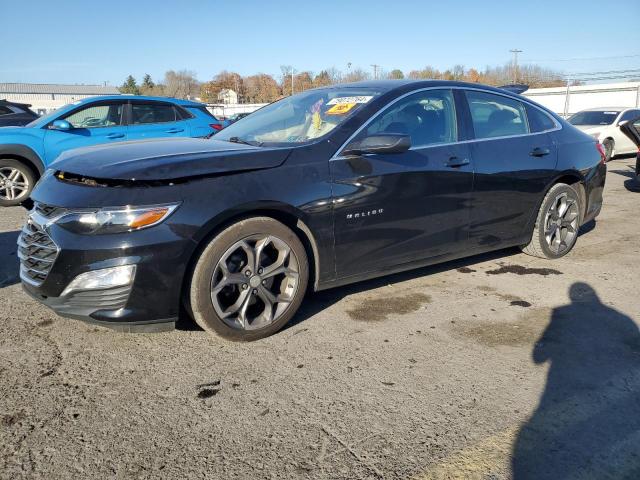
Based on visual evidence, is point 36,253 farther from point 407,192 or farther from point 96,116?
Answer: point 96,116

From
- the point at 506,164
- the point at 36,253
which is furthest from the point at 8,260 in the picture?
the point at 506,164

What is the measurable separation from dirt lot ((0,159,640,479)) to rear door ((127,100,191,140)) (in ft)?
14.5

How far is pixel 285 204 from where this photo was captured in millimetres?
3207

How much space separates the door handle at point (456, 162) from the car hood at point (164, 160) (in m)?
1.33

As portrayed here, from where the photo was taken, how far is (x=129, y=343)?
126 inches

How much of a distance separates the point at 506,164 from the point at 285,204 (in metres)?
2.14

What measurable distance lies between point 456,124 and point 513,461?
8.81 feet

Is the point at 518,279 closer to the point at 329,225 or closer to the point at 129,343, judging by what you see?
the point at 329,225

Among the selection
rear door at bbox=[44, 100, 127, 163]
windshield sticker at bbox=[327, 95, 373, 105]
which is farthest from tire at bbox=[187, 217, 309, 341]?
rear door at bbox=[44, 100, 127, 163]

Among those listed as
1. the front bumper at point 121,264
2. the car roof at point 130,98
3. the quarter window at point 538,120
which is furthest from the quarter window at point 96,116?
the quarter window at point 538,120

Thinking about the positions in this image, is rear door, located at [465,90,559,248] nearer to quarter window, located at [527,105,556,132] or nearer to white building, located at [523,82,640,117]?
quarter window, located at [527,105,556,132]

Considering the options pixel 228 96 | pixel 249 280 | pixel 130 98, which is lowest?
pixel 249 280

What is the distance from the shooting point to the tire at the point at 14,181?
24.7 ft

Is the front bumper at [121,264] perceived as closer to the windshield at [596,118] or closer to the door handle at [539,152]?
the door handle at [539,152]
